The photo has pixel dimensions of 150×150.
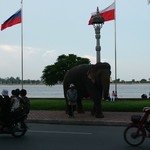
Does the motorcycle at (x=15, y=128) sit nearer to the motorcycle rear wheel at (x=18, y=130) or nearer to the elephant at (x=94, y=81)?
the motorcycle rear wheel at (x=18, y=130)

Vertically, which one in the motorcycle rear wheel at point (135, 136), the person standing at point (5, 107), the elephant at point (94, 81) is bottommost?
the motorcycle rear wheel at point (135, 136)

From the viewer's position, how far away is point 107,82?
64.3 feet

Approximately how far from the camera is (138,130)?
11.7 m

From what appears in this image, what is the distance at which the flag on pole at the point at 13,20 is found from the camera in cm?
3303

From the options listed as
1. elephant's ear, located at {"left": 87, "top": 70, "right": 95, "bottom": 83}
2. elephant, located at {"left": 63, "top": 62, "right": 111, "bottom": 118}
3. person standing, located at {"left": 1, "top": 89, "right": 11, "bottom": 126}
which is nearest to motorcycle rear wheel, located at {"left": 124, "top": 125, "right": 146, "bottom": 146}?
person standing, located at {"left": 1, "top": 89, "right": 11, "bottom": 126}

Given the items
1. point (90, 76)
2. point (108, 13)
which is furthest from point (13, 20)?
point (90, 76)

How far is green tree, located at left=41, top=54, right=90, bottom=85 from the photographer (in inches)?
2329

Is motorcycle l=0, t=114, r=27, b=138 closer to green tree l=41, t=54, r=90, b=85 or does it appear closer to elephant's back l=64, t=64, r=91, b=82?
elephant's back l=64, t=64, r=91, b=82

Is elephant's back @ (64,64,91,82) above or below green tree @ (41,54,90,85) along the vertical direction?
below

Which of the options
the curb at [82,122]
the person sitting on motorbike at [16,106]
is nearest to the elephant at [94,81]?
the curb at [82,122]

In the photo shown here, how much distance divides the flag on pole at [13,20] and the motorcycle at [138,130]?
2288 cm

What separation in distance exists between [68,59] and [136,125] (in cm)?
4811

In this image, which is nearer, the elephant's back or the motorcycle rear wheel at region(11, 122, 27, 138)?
the motorcycle rear wheel at region(11, 122, 27, 138)

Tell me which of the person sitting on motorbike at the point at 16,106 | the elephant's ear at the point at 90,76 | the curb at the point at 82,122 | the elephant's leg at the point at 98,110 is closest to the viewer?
the person sitting on motorbike at the point at 16,106
